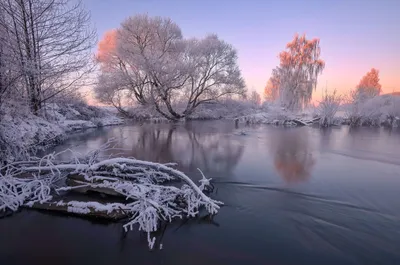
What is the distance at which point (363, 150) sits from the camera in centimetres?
955

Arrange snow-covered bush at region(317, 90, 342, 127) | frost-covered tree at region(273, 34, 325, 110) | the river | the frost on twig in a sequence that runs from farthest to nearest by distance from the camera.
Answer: frost-covered tree at region(273, 34, 325, 110) < snow-covered bush at region(317, 90, 342, 127) < the frost on twig < the river

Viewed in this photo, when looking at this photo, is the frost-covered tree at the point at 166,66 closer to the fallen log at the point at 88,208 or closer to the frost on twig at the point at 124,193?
the frost on twig at the point at 124,193

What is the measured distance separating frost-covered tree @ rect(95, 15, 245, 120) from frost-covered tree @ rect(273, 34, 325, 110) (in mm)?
6167

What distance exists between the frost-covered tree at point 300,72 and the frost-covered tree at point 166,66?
20.2ft

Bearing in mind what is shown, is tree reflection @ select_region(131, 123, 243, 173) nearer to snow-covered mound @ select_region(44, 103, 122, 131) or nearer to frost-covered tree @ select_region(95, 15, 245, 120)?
snow-covered mound @ select_region(44, 103, 122, 131)

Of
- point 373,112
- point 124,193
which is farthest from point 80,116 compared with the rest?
point 373,112

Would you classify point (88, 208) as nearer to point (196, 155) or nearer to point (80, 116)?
point (196, 155)

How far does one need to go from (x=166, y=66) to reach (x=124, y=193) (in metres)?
18.8

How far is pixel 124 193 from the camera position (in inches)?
156

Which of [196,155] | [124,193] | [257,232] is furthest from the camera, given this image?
[196,155]

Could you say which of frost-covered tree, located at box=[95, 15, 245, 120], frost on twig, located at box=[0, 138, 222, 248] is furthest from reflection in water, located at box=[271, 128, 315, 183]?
frost-covered tree, located at box=[95, 15, 245, 120]

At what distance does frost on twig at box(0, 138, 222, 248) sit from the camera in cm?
348

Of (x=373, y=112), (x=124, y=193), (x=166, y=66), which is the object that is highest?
(x=166, y=66)

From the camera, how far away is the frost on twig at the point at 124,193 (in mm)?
3482
